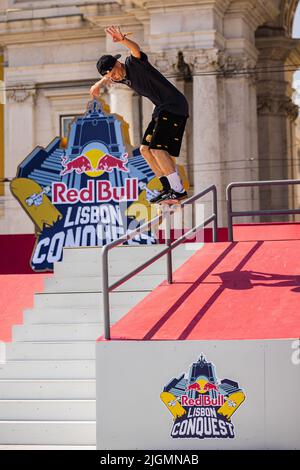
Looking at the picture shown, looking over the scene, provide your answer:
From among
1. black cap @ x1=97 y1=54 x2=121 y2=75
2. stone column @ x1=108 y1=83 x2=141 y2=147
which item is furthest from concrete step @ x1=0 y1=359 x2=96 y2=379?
stone column @ x1=108 y1=83 x2=141 y2=147

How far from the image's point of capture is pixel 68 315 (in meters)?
14.3

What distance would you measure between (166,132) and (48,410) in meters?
3.56

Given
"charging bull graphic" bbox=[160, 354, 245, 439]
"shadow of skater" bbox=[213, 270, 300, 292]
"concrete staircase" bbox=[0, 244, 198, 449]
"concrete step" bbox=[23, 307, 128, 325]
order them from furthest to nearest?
"concrete step" bbox=[23, 307, 128, 325], "shadow of skater" bbox=[213, 270, 300, 292], "concrete staircase" bbox=[0, 244, 198, 449], "charging bull graphic" bbox=[160, 354, 245, 439]

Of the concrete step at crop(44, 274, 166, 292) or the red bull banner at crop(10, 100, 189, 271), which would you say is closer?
the concrete step at crop(44, 274, 166, 292)

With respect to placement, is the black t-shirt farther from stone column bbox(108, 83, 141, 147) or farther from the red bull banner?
stone column bbox(108, 83, 141, 147)

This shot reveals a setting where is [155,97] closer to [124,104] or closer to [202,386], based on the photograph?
[202,386]

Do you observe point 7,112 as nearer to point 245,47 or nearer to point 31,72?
point 31,72

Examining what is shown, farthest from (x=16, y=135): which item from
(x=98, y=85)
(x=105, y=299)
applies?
(x=105, y=299)

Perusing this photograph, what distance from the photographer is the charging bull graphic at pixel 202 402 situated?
11234 mm

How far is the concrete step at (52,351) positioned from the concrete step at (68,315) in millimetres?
495

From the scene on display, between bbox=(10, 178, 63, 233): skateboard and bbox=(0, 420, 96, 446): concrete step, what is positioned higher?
bbox=(10, 178, 63, 233): skateboard

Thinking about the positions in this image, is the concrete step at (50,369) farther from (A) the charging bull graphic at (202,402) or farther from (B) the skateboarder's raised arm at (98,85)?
(B) the skateboarder's raised arm at (98,85)

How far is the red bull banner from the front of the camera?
73.8ft

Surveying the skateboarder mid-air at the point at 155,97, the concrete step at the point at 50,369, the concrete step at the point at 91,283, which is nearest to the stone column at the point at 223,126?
the concrete step at the point at 91,283
